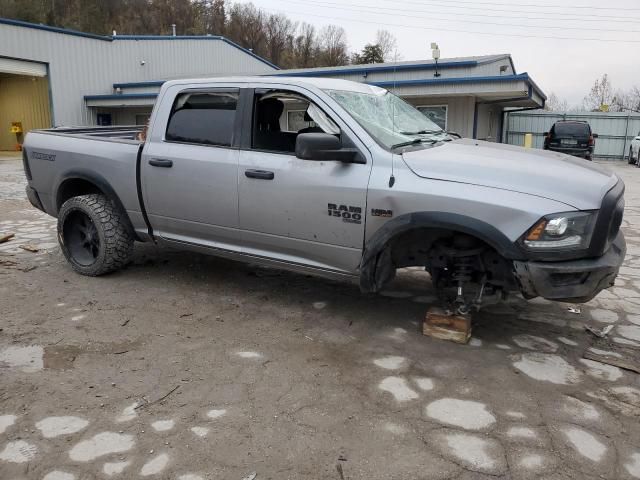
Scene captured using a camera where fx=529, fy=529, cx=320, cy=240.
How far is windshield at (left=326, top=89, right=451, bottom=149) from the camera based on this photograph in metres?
3.99

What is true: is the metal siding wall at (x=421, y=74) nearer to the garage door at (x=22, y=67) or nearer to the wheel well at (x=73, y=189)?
the wheel well at (x=73, y=189)

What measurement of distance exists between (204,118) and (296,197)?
1271 millimetres

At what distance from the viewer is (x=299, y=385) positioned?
3.28m

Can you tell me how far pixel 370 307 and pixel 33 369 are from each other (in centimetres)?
261

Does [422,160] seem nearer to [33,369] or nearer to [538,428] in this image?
[538,428]

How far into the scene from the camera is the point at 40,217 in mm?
8695

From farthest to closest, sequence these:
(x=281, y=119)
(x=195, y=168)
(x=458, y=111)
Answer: (x=458, y=111) < (x=281, y=119) < (x=195, y=168)

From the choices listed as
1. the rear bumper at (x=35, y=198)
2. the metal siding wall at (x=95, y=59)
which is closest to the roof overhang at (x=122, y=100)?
the metal siding wall at (x=95, y=59)

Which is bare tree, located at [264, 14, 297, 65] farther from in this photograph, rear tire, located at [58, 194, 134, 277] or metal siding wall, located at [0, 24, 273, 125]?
rear tire, located at [58, 194, 134, 277]

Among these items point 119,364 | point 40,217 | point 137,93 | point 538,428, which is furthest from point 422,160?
point 137,93

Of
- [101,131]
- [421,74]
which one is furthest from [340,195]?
[421,74]

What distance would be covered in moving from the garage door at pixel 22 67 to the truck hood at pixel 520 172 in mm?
23172

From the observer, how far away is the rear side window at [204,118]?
4.49 m

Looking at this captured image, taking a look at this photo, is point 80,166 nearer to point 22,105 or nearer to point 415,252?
point 415,252
